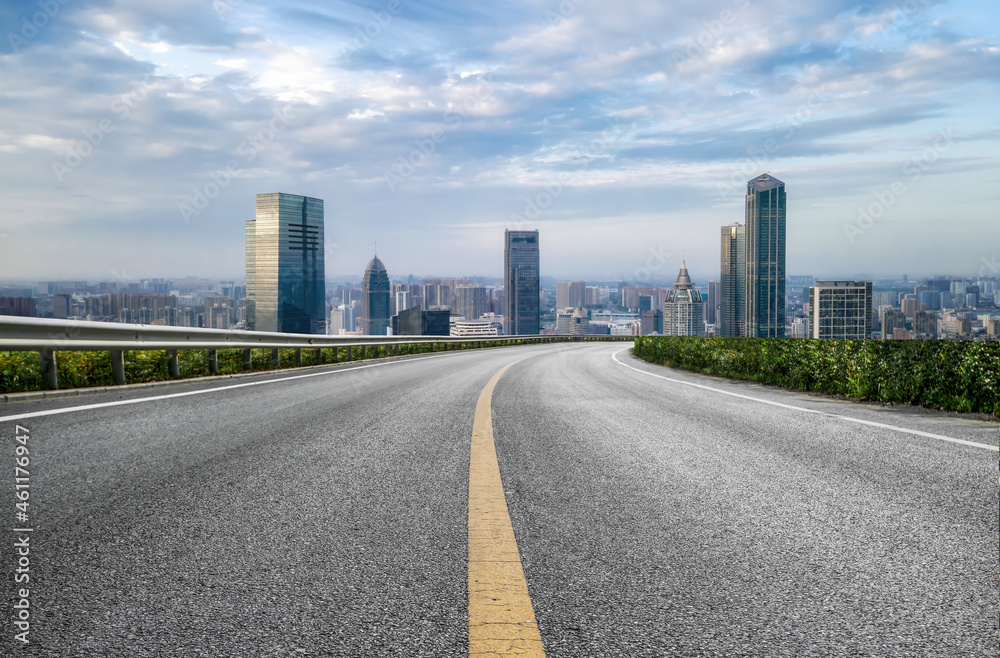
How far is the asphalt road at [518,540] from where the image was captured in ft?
7.09

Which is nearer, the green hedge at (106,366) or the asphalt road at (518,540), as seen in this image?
the asphalt road at (518,540)

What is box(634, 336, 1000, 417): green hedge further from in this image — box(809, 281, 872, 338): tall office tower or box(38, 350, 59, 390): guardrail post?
box(809, 281, 872, 338): tall office tower

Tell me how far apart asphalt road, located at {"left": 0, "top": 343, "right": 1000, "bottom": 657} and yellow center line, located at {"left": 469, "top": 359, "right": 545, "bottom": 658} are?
0.05 metres

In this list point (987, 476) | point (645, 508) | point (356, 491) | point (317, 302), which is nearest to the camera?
point (645, 508)

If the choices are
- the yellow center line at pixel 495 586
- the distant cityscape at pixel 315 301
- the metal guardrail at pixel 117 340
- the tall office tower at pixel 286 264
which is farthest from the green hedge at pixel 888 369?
the tall office tower at pixel 286 264

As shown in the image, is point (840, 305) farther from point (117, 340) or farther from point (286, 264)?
point (286, 264)

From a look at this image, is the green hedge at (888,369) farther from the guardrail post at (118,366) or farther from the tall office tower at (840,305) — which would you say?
the tall office tower at (840,305)

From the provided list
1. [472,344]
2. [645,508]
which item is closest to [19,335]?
[645,508]

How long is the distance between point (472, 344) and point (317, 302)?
101 meters

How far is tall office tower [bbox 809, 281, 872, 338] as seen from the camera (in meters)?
55.6

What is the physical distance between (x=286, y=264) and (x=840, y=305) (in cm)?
9900

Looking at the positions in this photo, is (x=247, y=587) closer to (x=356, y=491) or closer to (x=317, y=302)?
(x=356, y=491)

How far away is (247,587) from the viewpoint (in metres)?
2.51

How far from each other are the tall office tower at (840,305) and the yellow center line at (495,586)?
188 ft
